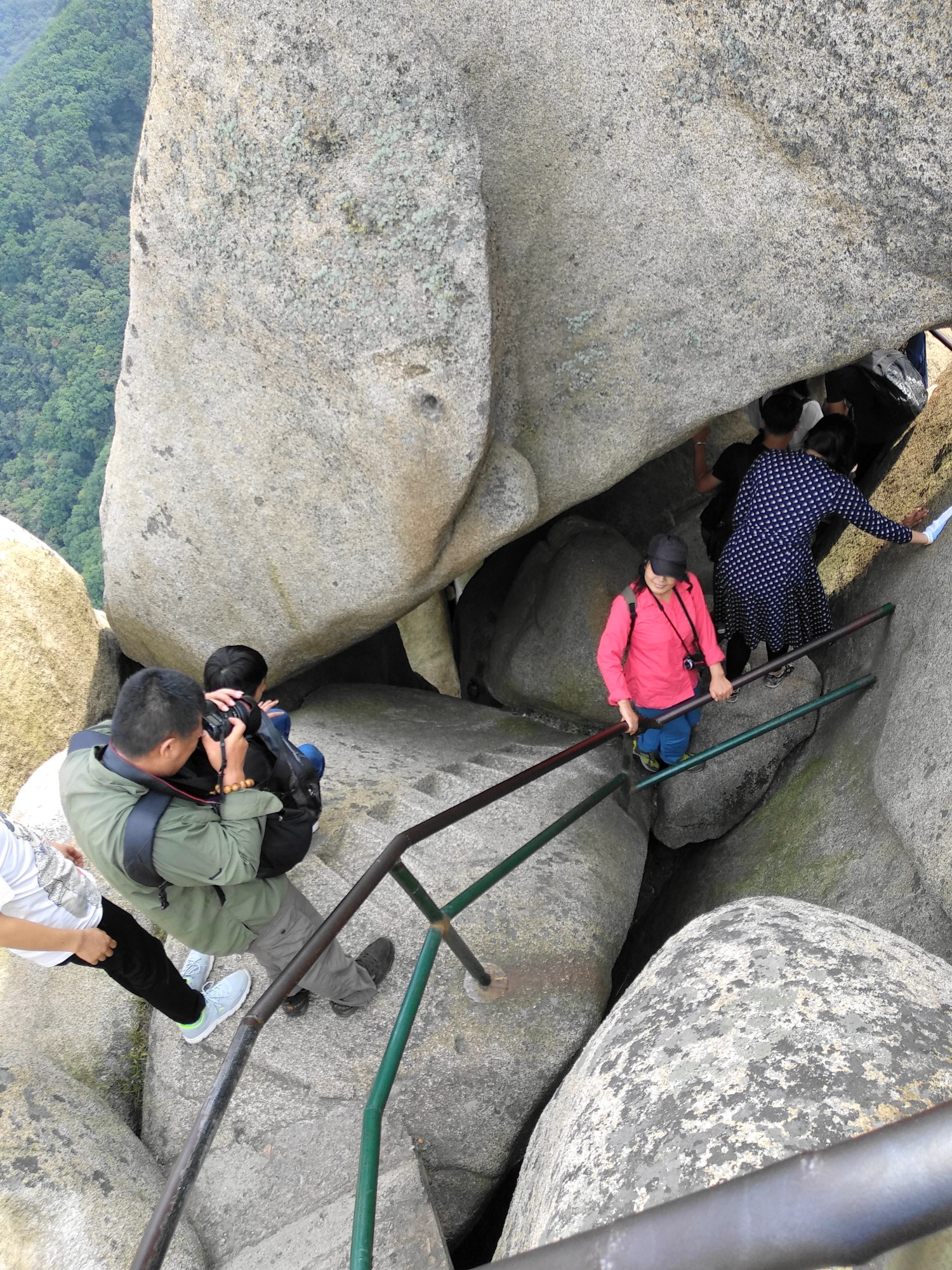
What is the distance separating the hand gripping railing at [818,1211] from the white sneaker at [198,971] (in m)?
2.48

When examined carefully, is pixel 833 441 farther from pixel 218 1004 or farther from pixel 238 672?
pixel 218 1004

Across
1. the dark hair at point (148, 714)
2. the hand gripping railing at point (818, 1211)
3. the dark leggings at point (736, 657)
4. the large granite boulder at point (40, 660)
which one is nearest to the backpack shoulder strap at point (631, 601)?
the dark leggings at point (736, 657)

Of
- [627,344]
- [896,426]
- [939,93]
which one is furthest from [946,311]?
[896,426]

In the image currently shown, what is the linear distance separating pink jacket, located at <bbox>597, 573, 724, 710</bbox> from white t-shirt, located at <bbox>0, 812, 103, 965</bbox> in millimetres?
1890

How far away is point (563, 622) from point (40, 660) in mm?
2837

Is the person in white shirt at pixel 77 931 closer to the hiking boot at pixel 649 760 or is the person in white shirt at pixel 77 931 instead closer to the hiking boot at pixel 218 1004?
the hiking boot at pixel 218 1004

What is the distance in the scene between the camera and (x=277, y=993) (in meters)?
1.74

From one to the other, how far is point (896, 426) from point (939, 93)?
8.34ft

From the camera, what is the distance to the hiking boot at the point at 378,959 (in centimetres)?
274

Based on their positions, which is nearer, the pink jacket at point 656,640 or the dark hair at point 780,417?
the pink jacket at point 656,640

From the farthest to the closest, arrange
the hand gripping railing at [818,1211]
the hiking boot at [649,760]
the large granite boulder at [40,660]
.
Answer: the large granite boulder at [40,660] < the hiking boot at [649,760] < the hand gripping railing at [818,1211]

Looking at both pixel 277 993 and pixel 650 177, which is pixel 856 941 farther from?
pixel 650 177

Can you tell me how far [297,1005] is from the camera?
8.64 ft

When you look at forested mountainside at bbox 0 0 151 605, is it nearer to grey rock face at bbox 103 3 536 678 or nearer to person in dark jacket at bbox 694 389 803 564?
grey rock face at bbox 103 3 536 678
